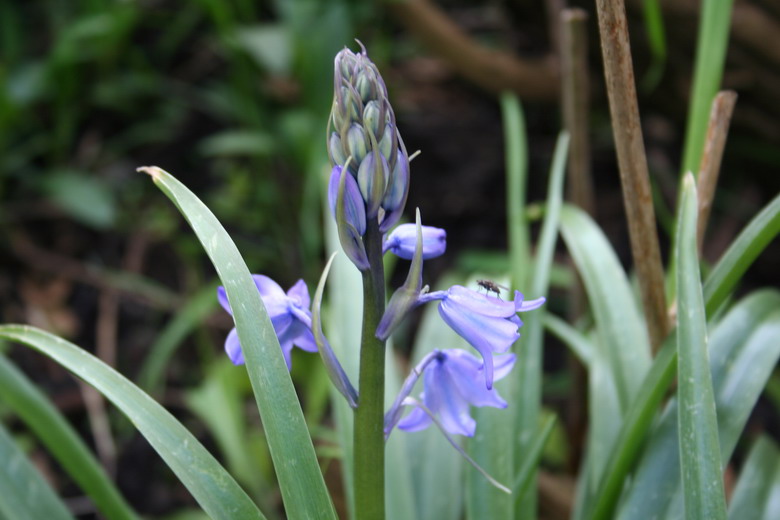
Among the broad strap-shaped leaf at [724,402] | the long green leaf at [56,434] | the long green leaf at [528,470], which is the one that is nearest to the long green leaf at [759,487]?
the broad strap-shaped leaf at [724,402]

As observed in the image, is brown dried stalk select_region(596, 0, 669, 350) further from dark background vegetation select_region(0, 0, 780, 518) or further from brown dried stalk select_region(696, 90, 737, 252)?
dark background vegetation select_region(0, 0, 780, 518)

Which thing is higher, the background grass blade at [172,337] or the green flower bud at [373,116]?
the green flower bud at [373,116]

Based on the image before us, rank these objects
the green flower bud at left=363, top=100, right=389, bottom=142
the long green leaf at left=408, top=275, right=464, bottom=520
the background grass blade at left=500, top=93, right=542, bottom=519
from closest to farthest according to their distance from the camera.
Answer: the green flower bud at left=363, top=100, right=389, bottom=142, the background grass blade at left=500, top=93, right=542, bottom=519, the long green leaf at left=408, top=275, right=464, bottom=520

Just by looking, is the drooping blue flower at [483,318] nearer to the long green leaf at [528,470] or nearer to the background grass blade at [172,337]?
the long green leaf at [528,470]

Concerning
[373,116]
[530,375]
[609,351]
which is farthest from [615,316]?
[373,116]

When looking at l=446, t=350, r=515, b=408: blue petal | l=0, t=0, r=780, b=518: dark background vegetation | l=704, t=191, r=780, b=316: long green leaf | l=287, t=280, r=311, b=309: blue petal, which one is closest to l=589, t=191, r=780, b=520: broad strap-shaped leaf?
l=704, t=191, r=780, b=316: long green leaf
